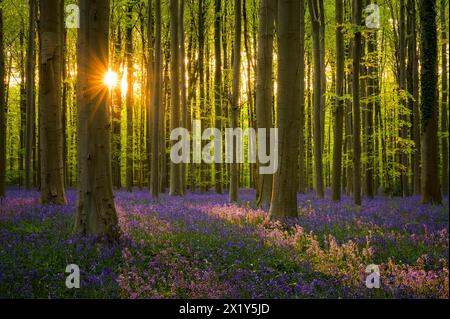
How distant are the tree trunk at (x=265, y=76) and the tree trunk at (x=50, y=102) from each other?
649 cm

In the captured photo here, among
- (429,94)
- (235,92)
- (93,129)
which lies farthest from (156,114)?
(429,94)

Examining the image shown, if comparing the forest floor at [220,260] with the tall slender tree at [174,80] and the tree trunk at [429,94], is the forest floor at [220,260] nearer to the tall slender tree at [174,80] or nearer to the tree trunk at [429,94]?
the tree trunk at [429,94]

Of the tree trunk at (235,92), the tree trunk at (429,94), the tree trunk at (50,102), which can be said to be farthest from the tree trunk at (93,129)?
the tree trunk at (429,94)

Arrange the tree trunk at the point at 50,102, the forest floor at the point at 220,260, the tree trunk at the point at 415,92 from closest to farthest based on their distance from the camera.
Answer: the forest floor at the point at 220,260 → the tree trunk at the point at 50,102 → the tree trunk at the point at 415,92

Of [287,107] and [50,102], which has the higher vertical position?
[50,102]

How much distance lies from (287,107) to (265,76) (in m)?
3.85

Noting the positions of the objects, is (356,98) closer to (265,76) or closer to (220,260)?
(265,76)

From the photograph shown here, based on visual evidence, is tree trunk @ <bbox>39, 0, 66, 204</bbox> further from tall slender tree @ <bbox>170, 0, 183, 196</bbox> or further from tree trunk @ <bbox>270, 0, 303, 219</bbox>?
tall slender tree @ <bbox>170, 0, 183, 196</bbox>

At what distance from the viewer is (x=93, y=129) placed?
7.64 metres

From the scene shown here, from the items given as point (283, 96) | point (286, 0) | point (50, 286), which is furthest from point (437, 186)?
point (50, 286)

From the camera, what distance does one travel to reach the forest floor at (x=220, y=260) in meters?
5.29

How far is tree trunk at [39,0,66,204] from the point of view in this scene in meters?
11.9

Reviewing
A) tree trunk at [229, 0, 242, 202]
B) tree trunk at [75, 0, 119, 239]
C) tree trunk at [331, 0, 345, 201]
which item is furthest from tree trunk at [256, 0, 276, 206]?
tree trunk at [75, 0, 119, 239]
